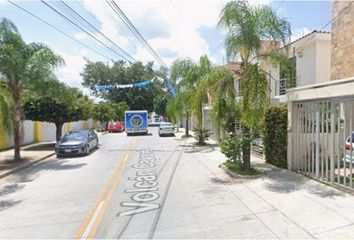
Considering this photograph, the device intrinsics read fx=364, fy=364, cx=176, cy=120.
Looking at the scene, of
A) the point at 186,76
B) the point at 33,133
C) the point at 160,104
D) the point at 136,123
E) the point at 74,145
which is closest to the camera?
the point at 74,145

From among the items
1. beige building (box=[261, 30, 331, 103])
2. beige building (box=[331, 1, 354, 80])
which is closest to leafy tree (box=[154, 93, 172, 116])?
beige building (box=[261, 30, 331, 103])

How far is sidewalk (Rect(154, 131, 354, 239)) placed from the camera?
6.81m

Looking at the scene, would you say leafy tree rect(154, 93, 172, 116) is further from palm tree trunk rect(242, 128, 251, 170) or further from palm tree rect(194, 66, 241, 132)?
palm tree trunk rect(242, 128, 251, 170)

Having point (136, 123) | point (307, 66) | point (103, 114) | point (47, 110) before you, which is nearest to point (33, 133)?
point (47, 110)

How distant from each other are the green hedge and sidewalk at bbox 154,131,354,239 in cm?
118

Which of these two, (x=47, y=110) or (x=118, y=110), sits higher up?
(x=118, y=110)

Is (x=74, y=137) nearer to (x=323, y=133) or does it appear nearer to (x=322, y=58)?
(x=322, y=58)

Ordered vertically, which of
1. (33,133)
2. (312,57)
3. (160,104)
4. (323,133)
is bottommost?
(33,133)

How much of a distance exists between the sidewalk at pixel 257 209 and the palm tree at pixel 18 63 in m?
8.32

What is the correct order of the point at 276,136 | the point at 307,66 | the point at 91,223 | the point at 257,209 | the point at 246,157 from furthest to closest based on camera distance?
1. the point at 307,66
2. the point at 276,136
3. the point at 246,157
4. the point at 257,209
5. the point at 91,223

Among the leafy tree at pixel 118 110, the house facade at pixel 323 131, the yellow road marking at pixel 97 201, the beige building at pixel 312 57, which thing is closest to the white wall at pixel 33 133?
the yellow road marking at pixel 97 201

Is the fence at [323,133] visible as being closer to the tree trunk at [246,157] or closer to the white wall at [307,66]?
the tree trunk at [246,157]

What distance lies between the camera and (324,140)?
36.0 feet

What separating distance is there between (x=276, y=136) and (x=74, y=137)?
12.5 m
